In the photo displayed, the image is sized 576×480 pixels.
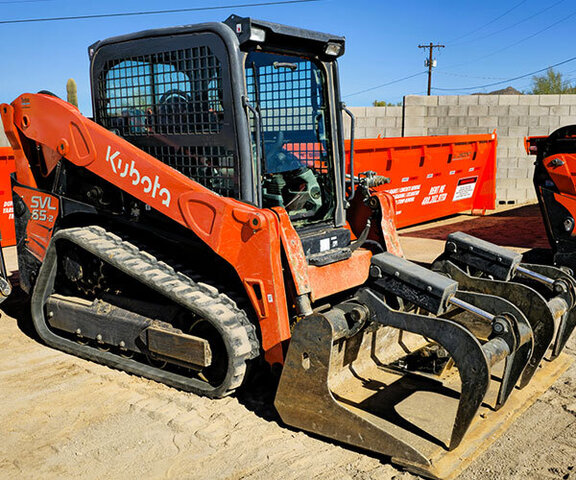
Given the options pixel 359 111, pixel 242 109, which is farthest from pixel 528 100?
pixel 242 109

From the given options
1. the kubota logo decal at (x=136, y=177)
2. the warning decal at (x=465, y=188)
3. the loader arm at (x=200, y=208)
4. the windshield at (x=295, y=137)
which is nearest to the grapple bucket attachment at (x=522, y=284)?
the windshield at (x=295, y=137)

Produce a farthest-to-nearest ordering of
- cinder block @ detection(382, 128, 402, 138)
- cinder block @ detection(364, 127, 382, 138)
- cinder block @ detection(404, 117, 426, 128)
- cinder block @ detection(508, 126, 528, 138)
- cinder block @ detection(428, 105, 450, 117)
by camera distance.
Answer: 1. cinder block @ detection(364, 127, 382, 138)
2. cinder block @ detection(382, 128, 402, 138)
3. cinder block @ detection(404, 117, 426, 128)
4. cinder block @ detection(428, 105, 450, 117)
5. cinder block @ detection(508, 126, 528, 138)

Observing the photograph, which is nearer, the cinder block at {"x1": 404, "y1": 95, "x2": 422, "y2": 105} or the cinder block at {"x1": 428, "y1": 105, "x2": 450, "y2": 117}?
the cinder block at {"x1": 428, "y1": 105, "x2": 450, "y2": 117}

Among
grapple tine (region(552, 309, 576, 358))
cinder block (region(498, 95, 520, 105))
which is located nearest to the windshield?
grapple tine (region(552, 309, 576, 358))

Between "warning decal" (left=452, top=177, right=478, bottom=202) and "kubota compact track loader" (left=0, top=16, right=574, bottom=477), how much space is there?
7.91m

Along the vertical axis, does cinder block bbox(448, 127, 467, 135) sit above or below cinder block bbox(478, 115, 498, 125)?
below

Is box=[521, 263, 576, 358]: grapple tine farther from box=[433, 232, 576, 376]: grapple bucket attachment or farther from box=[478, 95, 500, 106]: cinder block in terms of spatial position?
box=[478, 95, 500, 106]: cinder block

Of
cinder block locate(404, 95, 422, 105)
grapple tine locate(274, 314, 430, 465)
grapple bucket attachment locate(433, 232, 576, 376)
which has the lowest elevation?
grapple tine locate(274, 314, 430, 465)

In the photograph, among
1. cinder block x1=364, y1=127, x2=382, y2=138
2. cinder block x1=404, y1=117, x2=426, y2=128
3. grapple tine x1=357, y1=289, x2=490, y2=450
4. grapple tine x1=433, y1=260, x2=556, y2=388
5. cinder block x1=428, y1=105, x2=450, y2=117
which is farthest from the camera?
cinder block x1=364, y1=127, x2=382, y2=138

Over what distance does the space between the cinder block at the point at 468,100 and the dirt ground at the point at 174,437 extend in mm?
11308

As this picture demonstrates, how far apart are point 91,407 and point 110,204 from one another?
1471 millimetres

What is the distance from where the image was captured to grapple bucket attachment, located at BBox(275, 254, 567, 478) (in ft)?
10.0

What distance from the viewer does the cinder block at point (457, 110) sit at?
14.7m

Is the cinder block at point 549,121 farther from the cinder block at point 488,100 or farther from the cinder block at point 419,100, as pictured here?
the cinder block at point 419,100
